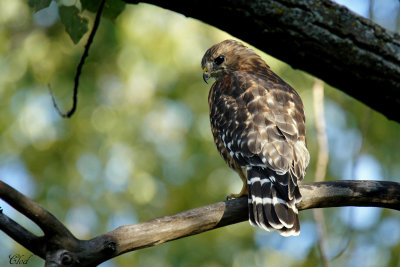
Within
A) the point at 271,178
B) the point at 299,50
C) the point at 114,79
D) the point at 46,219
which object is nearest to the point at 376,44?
the point at 299,50

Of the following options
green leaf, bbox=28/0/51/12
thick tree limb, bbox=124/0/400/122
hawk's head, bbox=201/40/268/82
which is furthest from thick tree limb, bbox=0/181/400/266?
hawk's head, bbox=201/40/268/82

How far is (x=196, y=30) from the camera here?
6.78 m

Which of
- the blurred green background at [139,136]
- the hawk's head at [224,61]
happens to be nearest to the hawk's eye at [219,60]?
the hawk's head at [224,61]

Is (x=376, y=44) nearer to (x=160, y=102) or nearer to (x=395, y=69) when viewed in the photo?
(x=395, y=69)

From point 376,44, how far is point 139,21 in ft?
13.5

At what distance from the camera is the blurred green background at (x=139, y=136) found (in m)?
6.65

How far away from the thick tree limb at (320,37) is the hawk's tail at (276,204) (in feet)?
2.24

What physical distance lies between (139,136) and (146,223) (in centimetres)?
456

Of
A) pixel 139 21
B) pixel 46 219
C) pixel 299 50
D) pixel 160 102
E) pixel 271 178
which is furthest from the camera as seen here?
pixel 160 102

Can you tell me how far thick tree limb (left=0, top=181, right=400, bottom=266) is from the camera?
2271 millimetres

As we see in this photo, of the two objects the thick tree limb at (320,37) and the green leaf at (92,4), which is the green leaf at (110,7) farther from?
the thick tree limb at (320,37)

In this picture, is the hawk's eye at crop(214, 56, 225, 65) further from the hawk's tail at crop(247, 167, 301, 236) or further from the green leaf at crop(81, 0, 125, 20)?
the hawk's tail at crop(247, 167, 301, 236)

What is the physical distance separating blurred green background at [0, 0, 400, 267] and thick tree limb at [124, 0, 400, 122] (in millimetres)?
3246

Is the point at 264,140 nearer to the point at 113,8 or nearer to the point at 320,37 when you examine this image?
the point at 320,37
